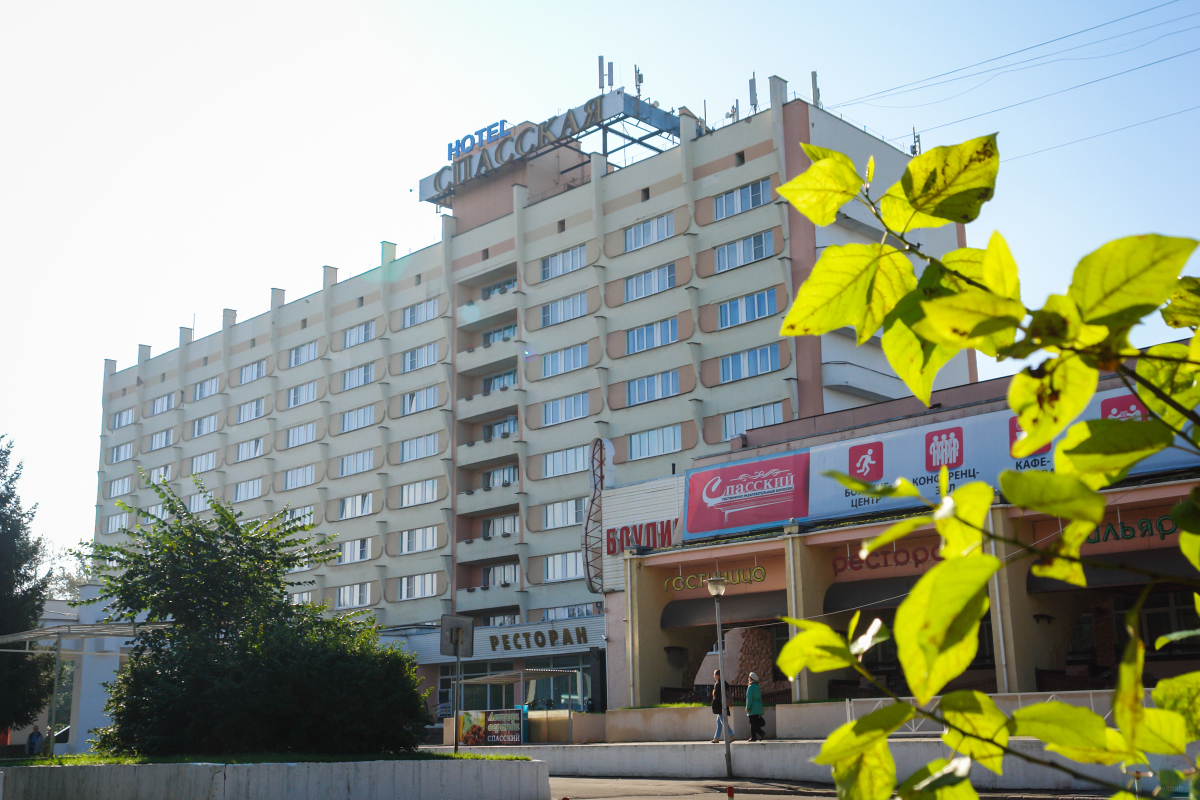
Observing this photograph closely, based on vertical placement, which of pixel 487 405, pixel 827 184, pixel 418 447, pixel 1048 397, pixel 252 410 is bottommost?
pixel 1048 397

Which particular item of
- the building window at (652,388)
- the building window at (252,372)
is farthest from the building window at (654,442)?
the building window at (252,372)

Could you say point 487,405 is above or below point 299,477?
above

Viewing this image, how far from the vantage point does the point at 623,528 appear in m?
32.9

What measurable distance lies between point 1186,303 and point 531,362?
5247 cm

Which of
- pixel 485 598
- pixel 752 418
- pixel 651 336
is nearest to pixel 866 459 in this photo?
pixel 752 418

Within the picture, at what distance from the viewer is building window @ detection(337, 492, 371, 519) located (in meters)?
60.2

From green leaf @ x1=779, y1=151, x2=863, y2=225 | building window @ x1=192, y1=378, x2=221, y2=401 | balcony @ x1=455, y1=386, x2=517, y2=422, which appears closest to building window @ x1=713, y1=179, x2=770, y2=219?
balcony @ x1=455, y1=386, x2=517, y2=422

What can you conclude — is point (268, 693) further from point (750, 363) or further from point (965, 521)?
point (750, 363)

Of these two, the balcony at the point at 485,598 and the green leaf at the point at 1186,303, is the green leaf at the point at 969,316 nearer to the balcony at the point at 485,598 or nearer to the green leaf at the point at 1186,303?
the green leaf at the point at 1186,303

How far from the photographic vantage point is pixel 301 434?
64812 millimetres

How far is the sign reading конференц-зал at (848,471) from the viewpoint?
77.8 feet

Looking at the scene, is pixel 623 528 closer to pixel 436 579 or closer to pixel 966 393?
pixel 966 393

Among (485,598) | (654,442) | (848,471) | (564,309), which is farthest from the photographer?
(564,309)

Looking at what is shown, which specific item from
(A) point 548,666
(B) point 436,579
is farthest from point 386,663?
(B) point 436,579
